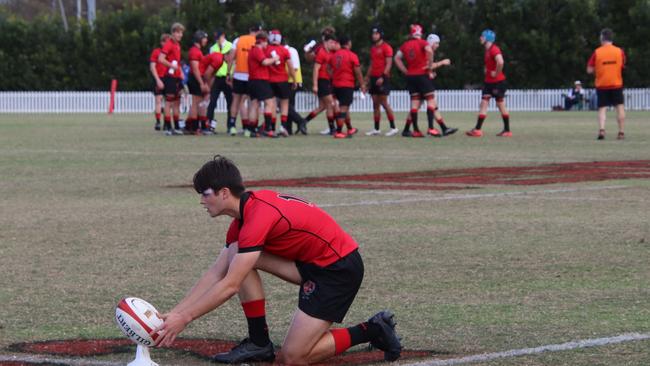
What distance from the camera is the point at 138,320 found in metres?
5.68

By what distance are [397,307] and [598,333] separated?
132cm

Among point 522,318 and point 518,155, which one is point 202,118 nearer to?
point 518,155

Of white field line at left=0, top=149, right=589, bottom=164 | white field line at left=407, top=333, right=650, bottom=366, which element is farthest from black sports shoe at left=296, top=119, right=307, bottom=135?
white field line at left=407, top=333, right=650, bottom=366

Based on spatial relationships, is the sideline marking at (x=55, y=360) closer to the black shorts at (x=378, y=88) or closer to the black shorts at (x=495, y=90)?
the black shorts at (x=495, y=90)

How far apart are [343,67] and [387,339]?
21.6 meters

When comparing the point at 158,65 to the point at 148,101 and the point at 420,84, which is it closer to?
the point at 420,84

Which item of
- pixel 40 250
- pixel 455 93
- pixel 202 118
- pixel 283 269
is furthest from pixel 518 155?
pixel 455 93

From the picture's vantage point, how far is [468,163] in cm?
1923

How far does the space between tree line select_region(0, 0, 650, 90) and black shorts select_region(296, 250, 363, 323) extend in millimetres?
50719

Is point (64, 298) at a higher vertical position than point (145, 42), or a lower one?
lower

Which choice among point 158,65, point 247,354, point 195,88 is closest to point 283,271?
point 247,354

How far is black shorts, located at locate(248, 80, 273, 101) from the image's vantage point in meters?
26.0

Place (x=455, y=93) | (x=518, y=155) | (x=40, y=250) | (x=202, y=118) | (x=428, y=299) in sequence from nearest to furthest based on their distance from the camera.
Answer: (x=428, y=299)
(x=40, y=250)
(x=518, y=155)
(x=202, y=118)
(x=455, y=93)

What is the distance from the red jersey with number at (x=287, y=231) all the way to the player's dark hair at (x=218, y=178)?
7 cm
